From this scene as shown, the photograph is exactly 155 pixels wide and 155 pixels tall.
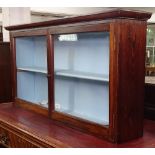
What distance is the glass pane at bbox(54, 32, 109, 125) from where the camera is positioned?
1634mm

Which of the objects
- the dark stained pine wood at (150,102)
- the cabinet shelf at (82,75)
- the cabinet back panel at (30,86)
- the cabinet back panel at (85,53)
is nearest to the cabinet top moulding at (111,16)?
the cabinet back panel at (85,53)

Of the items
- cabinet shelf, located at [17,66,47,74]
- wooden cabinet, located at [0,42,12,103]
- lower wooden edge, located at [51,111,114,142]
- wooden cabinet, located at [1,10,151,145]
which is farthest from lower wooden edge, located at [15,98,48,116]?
wooden cabinet, located at [0,42,12,103]

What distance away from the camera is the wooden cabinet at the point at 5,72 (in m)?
2.84

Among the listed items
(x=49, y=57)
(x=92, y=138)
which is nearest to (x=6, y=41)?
(x=49, y=57)

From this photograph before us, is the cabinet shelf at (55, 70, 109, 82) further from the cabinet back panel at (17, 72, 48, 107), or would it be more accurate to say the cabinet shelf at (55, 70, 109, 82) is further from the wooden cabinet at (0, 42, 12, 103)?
the wooden cabinet at (0, 42, 12, 103)

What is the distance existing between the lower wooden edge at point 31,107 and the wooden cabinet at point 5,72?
0.63m

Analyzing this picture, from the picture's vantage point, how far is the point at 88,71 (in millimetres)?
1788

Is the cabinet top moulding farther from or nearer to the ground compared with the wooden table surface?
farther from the ground

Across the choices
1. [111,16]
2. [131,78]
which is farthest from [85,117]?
[111,16]

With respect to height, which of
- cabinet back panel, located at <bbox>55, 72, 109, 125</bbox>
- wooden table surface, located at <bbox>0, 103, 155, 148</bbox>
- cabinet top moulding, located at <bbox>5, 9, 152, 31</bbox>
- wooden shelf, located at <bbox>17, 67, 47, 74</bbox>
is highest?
cabinet top moulding, located at <bbox>5, 9, 152, 31</bbox>

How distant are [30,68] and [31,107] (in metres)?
0.34

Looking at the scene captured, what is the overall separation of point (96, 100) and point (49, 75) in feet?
1.21

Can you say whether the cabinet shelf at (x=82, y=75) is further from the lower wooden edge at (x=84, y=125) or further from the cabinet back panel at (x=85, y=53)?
the lower wooden edge at (x=84, y=125)

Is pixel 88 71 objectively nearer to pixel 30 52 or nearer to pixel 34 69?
pixel 34 69
